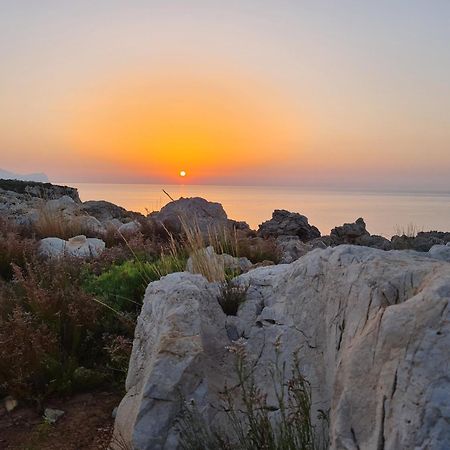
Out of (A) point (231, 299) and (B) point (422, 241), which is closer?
(A) point (231, 299)

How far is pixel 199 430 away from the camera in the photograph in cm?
347

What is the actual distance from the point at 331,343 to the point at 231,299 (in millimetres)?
1436

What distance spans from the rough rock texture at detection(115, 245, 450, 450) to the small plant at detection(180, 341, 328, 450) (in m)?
0.10

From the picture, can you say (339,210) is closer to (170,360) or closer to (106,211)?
(106,211)

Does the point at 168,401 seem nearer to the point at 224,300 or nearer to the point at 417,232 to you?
the point at 224,300

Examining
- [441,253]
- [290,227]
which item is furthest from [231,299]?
[290,227]

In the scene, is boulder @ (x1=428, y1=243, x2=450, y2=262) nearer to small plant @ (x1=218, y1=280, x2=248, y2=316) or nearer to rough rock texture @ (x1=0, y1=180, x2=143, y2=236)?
small plant @ (x1=218, y1=280, x2=248, y2=316)

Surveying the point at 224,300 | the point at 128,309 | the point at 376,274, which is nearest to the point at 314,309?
the point at 376,274

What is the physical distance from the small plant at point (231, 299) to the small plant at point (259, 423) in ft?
2.69

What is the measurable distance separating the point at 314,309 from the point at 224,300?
44.3 inches

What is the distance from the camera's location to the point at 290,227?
1706cm

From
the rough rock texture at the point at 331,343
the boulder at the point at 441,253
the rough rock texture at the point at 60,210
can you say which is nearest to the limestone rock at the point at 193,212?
the rough rock texture at the point at 60,210

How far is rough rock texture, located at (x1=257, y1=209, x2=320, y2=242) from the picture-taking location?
16.9 m

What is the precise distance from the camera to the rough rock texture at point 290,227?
55.3ft
